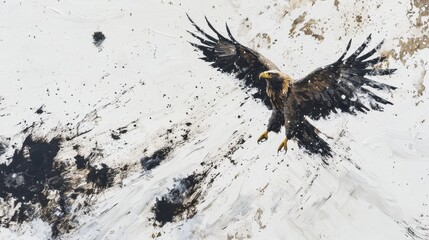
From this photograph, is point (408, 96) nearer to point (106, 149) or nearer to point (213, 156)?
point (213, 156)

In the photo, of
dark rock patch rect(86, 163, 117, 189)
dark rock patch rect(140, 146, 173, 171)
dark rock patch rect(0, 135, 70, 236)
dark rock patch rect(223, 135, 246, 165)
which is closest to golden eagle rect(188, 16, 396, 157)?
dark rock patch rect(223, 135, 246, 165)

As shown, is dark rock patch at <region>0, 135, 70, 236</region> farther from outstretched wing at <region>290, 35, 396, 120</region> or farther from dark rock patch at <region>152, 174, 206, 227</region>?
outstretched wing at <region>290, 35, 396, 120</region>

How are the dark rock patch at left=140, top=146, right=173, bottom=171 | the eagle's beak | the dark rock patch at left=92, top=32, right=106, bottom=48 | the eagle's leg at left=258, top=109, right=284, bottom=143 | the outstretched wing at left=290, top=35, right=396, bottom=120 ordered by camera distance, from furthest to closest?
the dark rock patch at left=92, top=32, right=106, bottom=48 < the dark rock patch at left=140, top=146, right=173, bottom=171 < the eagle's leg at left=258, top=109, right=284, bottom=143 < the eagle's beak < the outstretched wing at left=290, top=35, right=396, bottom=120

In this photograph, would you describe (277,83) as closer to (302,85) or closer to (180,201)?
(302,85)

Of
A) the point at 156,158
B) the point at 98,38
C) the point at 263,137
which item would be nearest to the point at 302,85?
the point at 263,137

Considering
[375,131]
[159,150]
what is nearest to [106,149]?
[159,150]

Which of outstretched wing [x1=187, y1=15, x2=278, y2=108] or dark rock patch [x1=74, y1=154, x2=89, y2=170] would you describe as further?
dark rock patch [x1=74, y1=154, x2=89, y2=170]
